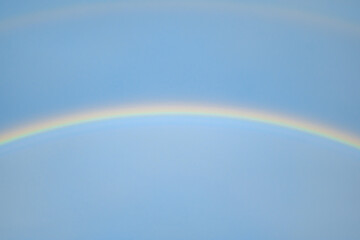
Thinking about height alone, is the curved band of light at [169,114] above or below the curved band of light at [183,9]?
below

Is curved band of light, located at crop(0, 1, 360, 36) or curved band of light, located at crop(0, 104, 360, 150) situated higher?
curved band of light, located at crop(0, 1, 360, 36)

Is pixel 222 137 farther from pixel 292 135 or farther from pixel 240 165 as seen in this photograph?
pixel 292 135

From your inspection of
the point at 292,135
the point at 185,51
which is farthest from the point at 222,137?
the point at 185,51

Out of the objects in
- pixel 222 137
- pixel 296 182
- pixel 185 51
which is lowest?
pixel 296 182
